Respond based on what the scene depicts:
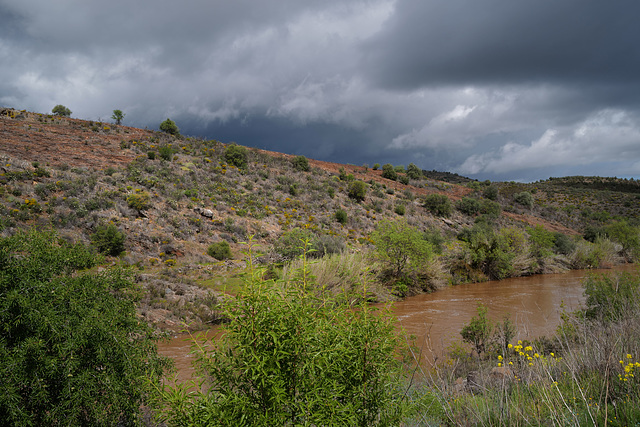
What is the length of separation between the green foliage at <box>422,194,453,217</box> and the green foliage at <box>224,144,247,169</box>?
1946cm

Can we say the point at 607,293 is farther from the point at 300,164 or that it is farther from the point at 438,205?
the point at 300,164

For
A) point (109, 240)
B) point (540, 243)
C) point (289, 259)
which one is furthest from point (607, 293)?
point (109, 240)

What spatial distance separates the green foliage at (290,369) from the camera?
250 centimetres

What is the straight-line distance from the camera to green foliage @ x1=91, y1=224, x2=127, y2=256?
15.9m

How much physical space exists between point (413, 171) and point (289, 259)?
135 feet

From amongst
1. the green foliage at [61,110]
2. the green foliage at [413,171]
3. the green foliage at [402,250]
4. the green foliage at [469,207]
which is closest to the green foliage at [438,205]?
the green foliage at [469,207]

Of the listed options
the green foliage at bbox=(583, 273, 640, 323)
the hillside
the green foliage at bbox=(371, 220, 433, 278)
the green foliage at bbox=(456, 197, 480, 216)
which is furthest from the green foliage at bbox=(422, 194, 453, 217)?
the green foliage at bbox=(583, 273, 640, 323)

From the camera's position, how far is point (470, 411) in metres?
3.53

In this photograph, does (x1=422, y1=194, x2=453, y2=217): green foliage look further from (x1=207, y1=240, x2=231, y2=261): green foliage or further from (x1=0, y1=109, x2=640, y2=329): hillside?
(x1=207, y1=240, x2=231, y2=261): green foliage

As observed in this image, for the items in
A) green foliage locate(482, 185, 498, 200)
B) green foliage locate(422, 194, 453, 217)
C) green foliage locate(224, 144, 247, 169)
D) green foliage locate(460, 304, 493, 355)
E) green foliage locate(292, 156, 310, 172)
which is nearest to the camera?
green foliage locate(460, 304, 493, 355)

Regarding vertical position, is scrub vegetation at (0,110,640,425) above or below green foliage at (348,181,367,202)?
below

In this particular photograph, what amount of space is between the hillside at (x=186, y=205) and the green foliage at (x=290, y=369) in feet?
24.7

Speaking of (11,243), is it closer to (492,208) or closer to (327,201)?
(327,201)

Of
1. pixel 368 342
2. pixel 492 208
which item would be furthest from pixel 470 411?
pixel 492 208
